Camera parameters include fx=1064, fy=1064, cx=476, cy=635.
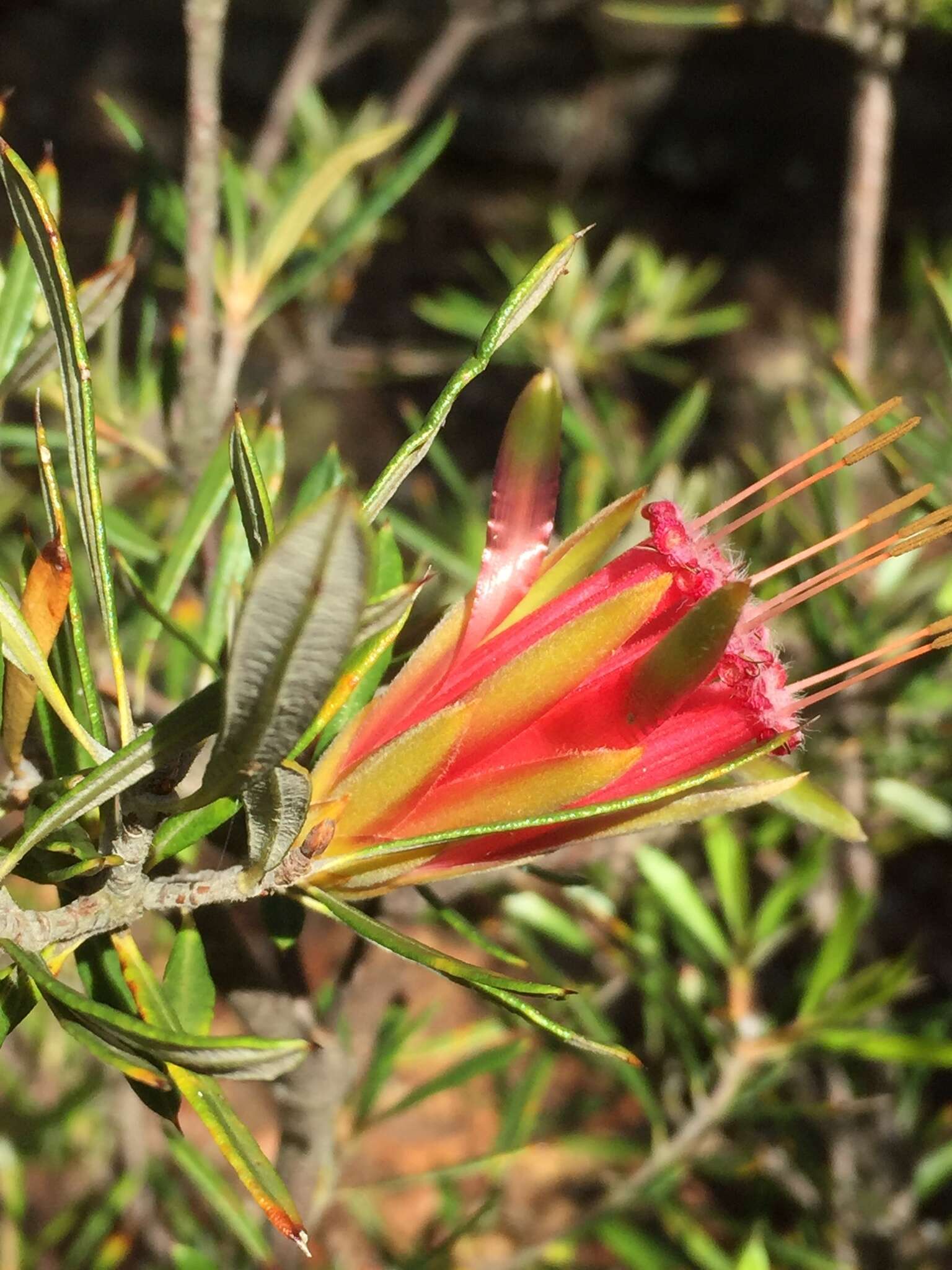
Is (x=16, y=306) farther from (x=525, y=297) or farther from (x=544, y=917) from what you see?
(x=544, y=917)

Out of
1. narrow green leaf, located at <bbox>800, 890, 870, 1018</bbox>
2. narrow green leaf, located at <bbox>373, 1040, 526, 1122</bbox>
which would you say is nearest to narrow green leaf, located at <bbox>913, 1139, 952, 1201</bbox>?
narrow green leaf, located at <bbox>800, 890, 870, 1018</bbox>

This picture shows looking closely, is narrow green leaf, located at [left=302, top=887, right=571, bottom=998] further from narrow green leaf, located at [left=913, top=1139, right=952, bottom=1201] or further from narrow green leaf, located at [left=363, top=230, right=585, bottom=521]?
narrow green leaf, located at [left=913, top=1139, right=952, bottom=1201]

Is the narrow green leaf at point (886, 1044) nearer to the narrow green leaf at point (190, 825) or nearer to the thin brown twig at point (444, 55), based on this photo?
the narrow green leaf at point (190, 825)

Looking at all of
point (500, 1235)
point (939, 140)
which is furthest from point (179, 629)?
point (939, 140)

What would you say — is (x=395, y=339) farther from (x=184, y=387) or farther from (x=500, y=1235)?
(x=184, y=387)

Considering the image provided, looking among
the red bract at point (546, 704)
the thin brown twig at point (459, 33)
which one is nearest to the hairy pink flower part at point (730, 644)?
the red bract at point (546, 704)

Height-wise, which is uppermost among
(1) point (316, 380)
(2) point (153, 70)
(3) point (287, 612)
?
(2) point (153, 70)
